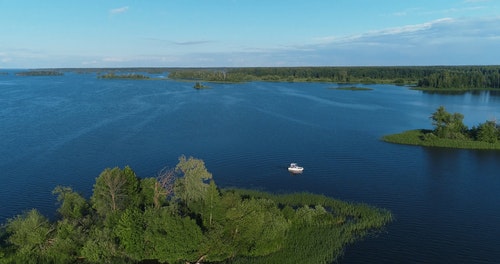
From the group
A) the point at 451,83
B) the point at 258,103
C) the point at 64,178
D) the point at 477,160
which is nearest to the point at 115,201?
the point at 64,178

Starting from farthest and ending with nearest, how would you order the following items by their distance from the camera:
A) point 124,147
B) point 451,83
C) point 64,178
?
point 451,83 → point 124,147 → point 64,178

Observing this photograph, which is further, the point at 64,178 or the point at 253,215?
the point at 64,178

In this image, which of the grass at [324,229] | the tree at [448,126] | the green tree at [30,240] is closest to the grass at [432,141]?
the tree at [448,126]

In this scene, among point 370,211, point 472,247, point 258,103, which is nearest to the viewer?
point 472,247

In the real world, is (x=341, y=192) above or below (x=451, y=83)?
below

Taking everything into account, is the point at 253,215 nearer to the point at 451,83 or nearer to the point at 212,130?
the point at 212,130
